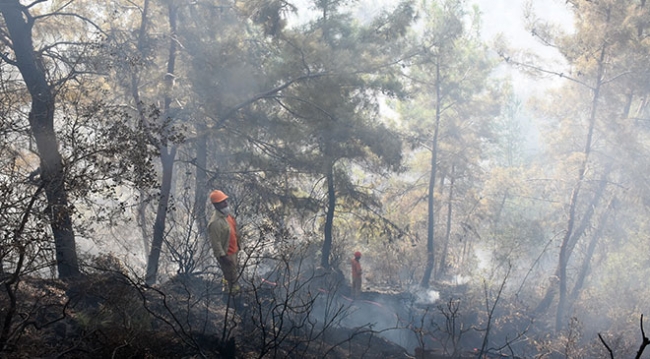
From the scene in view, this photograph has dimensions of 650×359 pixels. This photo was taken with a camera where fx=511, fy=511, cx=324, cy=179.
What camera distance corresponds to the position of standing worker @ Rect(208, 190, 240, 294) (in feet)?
27.2

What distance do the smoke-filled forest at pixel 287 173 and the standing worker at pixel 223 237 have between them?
0.05 m

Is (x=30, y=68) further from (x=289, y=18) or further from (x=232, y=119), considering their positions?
(x=289, y=18)

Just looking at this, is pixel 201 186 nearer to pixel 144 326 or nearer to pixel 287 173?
pixel 287 173

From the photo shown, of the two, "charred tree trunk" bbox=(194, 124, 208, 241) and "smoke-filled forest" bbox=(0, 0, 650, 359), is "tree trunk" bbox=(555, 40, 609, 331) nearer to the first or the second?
"smoke-filled forest" bbox=(0, 0, 650, 359)

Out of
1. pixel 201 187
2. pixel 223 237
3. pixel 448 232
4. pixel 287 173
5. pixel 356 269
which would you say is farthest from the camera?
pixel 448 232

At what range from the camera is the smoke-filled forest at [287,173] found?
6.56 m

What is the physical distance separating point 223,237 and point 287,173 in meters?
7.32

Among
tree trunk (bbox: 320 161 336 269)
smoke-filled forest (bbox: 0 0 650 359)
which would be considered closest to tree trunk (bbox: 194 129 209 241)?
smoke-filled forest (bbox: 0 0 650 359)

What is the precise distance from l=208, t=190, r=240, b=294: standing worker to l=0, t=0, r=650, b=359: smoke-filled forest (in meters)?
0.05

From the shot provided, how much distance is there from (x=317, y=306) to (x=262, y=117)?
5.53 metres

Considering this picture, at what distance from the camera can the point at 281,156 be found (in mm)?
14875

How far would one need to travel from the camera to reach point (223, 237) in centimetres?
841

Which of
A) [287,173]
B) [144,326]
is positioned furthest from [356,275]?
[144,326]

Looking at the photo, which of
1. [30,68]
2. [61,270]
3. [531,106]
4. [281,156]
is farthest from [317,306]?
[531,106]
